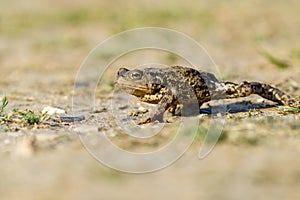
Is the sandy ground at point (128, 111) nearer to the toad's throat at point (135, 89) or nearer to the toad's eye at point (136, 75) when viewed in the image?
the toad's throat at point (135, 89)

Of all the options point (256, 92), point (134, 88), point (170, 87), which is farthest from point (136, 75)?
point (256, 92)

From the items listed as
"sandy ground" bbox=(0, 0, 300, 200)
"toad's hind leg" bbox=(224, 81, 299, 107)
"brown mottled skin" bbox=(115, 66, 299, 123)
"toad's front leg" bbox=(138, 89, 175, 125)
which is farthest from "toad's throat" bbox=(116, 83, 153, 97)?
"toad's hind leg" bbox=(224, 81, 299, 107)

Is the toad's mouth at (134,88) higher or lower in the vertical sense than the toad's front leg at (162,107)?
higher

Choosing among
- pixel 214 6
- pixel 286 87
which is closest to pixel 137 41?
pixel 214 6

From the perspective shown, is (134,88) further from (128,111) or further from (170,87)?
(128,111)

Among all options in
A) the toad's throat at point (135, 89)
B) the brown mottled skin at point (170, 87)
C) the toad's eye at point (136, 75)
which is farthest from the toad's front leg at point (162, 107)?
the toad's eye at point (136, 75)

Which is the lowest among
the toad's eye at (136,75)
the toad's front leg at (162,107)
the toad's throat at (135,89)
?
the toad's front leg at (162,107)
